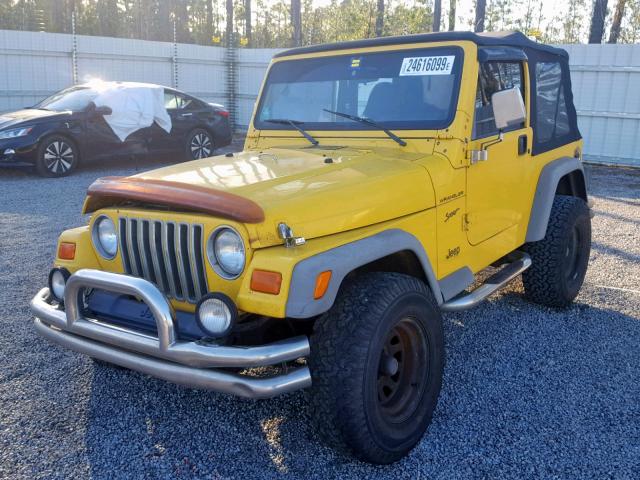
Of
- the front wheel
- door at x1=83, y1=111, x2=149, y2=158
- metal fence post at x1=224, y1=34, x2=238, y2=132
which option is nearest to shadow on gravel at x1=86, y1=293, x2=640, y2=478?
door at x1=83, y1=111, x2=149, y2=158

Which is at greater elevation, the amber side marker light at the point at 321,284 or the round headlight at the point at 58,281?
the amber side marker light at the point at 321,284

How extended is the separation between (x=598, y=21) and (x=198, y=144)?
36.4 feet

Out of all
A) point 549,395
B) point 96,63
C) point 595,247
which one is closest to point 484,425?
point 549,395

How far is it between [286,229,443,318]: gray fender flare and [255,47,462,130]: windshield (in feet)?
3.36

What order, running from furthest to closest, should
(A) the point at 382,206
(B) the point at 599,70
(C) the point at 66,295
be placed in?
(B) the point at 599,70 → (A) the point at 382,206 → (C) the point at 66,295

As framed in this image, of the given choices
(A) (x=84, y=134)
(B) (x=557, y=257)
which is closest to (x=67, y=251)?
(B) (x=557, y=257)

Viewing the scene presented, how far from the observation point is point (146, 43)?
16.3m

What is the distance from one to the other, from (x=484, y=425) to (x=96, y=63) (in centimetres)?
1471

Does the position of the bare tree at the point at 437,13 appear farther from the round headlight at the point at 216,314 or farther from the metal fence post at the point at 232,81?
the round headlight at the point at 216,314

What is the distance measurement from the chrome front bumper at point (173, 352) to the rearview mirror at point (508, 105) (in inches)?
73.2

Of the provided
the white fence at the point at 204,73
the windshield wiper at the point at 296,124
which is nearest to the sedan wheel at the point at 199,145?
the white fence at the point at 204,73

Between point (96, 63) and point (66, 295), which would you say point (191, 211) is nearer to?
point (66, 295)

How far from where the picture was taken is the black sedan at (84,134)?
999 centimetres

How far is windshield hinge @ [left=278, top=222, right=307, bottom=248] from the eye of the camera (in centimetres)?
260
